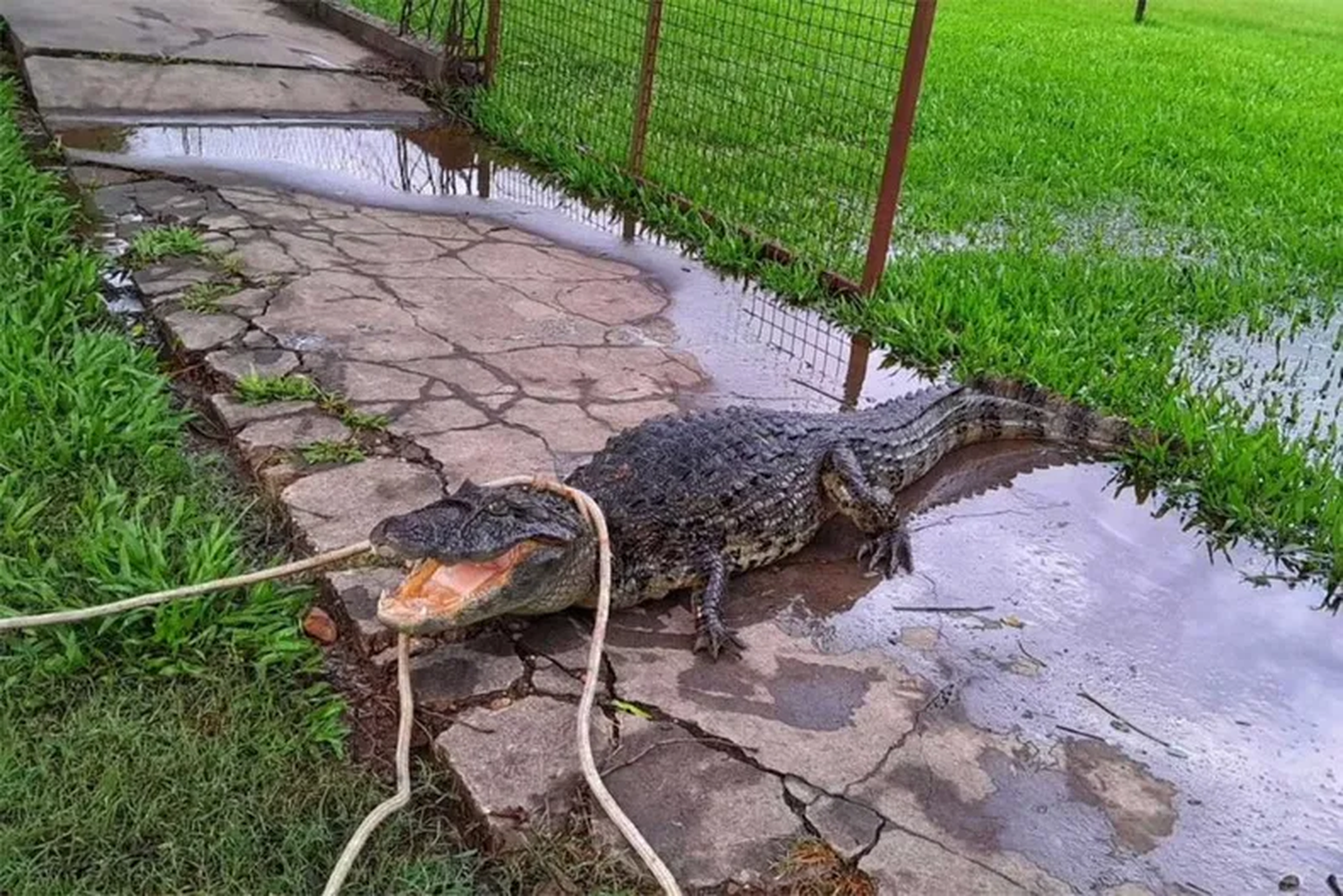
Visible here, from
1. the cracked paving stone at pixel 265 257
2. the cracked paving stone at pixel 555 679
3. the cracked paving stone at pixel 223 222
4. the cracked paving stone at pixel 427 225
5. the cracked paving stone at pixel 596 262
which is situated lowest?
the cracked paving stone at pixel 555 679

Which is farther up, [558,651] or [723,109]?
[723,109]

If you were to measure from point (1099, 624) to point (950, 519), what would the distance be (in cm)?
66

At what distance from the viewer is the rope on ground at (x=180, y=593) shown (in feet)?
8.87

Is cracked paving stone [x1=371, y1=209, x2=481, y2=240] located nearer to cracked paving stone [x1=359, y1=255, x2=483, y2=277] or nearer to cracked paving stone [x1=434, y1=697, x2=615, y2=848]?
cracked paving stone [x1=359, y1=255, x2=483, y2=277]

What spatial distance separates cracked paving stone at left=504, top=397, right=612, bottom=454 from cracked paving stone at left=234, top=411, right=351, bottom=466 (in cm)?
56

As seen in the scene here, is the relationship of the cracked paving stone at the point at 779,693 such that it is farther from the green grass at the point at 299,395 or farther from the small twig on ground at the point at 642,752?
the green grass at the point at 299,395

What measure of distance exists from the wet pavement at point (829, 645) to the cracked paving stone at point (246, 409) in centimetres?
2

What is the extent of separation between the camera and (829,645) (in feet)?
10.1

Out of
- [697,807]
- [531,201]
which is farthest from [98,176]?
[697,807]

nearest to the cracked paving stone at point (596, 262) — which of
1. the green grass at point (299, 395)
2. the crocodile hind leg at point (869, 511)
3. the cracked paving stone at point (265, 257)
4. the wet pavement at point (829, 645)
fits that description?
the wet pavement at point (829, 645)

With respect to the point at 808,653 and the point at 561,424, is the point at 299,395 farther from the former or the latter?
the point at 808,653

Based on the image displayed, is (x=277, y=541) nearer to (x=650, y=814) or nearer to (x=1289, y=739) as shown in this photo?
(x=650, y=814)

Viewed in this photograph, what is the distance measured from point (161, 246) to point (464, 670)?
3073 millimetres

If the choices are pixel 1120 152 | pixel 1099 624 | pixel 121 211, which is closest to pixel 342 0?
pixel 121 211
